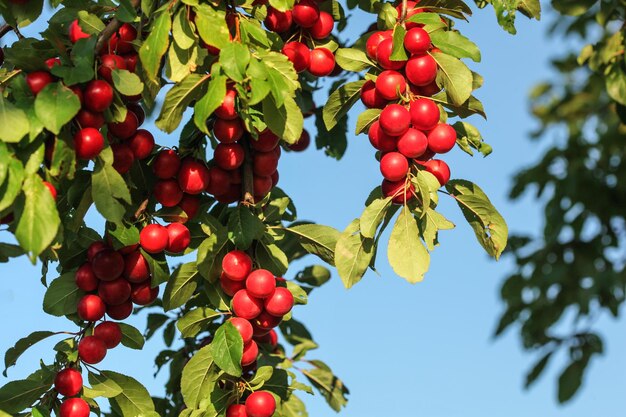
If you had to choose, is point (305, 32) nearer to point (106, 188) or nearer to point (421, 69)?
point (421, 69)

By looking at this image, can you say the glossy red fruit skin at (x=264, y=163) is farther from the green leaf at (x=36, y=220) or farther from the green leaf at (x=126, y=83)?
the green leaf at (x=36, y=220)

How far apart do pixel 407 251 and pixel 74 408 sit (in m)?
0.78

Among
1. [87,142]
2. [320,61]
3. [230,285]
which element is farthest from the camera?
[320,61]

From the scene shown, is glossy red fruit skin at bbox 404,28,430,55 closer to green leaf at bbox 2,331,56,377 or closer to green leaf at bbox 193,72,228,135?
green leaf at bbox 193,72,228,135

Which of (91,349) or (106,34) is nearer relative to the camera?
(106,34)

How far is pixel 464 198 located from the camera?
197 centimetres

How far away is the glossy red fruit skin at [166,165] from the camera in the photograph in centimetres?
194

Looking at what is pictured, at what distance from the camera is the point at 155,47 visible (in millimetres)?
1673

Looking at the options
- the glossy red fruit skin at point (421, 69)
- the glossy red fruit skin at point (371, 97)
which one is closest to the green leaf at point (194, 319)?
the glossy red fruit skin at point (371, 97)

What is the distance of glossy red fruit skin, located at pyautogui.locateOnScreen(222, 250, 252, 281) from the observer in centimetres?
188

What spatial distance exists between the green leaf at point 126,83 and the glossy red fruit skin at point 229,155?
30 cm

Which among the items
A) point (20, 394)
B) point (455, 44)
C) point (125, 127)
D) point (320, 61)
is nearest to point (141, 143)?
point (125, 127)

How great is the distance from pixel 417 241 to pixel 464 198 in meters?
0.22

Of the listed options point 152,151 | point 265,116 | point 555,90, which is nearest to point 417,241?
point 265,116
